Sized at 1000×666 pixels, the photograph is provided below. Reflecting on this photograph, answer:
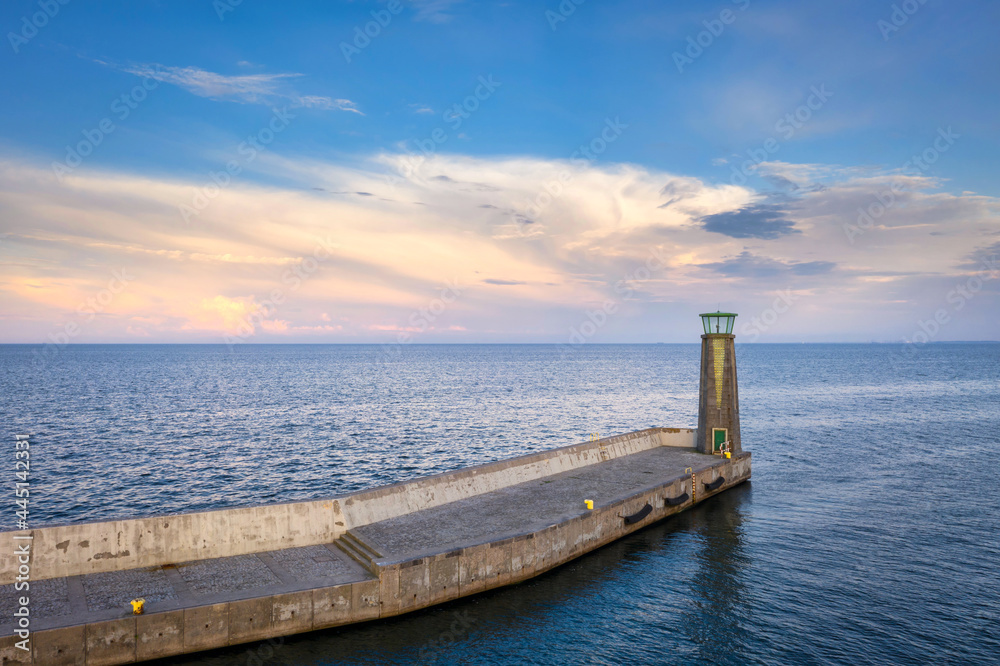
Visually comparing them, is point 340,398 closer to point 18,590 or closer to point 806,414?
point 806,414

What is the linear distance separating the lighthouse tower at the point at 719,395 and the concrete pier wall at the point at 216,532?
18.5 m

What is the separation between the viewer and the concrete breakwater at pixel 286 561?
14844mm

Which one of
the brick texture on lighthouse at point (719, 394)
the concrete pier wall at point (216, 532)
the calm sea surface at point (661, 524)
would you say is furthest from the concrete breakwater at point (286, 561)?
the brick texture on lighthouse at point (719, 394)

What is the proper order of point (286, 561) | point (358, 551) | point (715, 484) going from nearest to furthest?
point (286, 561), point (358, 551), point (715, 484)

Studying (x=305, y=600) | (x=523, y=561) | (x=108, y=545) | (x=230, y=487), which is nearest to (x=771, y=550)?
(x=523, y=561)

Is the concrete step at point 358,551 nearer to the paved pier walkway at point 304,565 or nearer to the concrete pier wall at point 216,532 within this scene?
the paved pier walkway at point 304,565

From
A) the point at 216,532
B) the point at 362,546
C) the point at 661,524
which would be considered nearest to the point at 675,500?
the point at 661,524

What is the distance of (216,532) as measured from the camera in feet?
63.3

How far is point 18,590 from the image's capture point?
15.8 metres

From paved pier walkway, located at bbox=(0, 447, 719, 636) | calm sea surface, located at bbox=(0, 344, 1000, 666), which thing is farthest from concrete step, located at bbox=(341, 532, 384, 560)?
calm sea surface, located at bbox=(0, 344, 1000, 666)

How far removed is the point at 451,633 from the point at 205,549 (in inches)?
335

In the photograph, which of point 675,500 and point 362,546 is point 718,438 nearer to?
point 675,500

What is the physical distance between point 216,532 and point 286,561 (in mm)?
2578

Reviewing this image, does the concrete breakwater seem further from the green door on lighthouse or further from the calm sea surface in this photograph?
the green door on lighthouse
